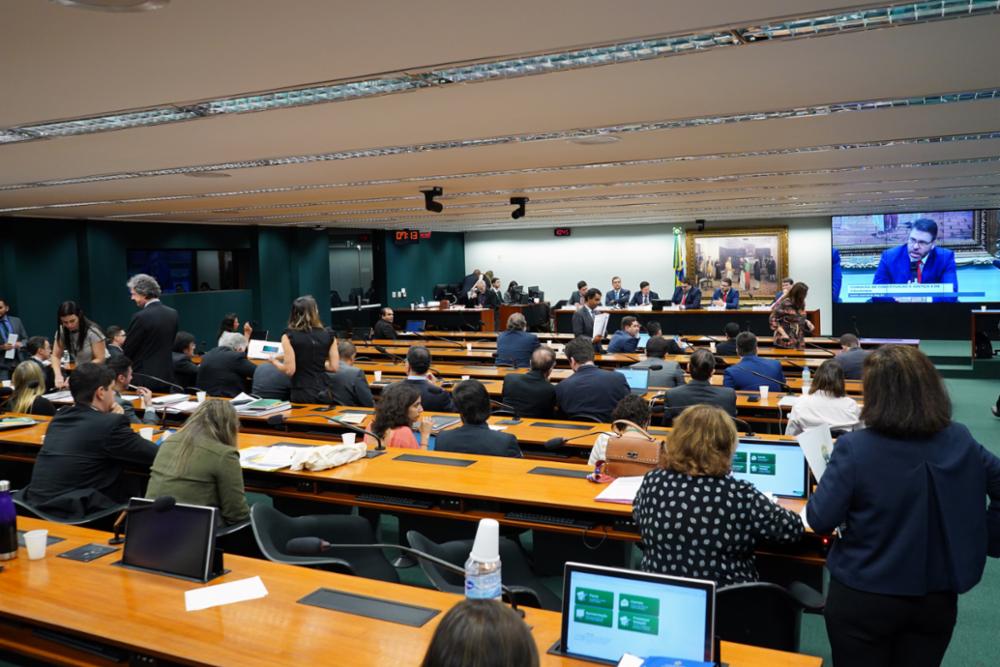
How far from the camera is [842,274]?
1783 centimetres

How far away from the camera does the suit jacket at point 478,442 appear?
4.61 meters

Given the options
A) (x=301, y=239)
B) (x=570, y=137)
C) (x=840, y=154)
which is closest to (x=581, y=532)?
(x=570, y=137)

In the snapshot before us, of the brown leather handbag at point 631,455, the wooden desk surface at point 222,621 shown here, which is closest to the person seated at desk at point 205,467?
the wooden desk surface at point 222,621

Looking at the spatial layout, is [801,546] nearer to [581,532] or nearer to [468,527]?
[581,532]

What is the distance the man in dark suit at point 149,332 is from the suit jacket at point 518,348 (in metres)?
3.84

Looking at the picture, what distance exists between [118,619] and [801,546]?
2569 millimetres

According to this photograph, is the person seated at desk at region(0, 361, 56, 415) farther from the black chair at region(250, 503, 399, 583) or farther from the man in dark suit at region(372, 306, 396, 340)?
the man in dark suit at region(372, 306, 396, 340)

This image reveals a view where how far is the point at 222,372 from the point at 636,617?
245 inches

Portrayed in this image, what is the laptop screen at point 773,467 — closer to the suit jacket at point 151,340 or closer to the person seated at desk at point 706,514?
the person seated at desk at point 706,514

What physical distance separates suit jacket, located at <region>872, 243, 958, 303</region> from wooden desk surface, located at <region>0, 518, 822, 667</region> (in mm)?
16918

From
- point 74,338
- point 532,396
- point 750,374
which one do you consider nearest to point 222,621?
point 532,396

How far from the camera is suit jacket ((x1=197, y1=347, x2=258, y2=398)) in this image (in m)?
7.59

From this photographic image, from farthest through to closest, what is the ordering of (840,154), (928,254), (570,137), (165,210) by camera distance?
(928,254) < (165,210) < (840,154) < (570,137)

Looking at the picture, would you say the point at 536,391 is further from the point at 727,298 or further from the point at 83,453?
the point at 727,298
